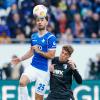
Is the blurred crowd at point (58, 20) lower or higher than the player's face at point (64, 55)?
lower

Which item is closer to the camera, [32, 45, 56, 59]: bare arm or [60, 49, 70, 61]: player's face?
[60, 49, 70, 61]: player's face

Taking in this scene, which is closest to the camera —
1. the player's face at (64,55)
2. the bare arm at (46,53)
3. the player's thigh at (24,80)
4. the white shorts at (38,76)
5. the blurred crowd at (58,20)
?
the player's face at (64,55)

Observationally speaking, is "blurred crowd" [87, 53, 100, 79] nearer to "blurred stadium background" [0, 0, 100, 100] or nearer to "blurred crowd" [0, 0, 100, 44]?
"blurred stadium background" [0, 0, 100, 100]

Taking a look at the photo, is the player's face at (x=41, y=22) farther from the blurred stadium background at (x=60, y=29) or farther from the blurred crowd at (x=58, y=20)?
the blurred crowd at (x=58, y=20)

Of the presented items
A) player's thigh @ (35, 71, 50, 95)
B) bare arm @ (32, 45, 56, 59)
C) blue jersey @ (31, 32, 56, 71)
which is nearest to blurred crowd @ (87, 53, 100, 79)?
player's thigh @ (35, 71, 50, 95)

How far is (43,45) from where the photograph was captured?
13180 millimetres

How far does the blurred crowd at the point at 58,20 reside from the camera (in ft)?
68.5

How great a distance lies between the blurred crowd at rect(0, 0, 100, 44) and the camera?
68.5 feet

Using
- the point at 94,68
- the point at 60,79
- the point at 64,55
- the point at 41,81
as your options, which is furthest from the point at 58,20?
the point at 64,55

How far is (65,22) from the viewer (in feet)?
71.4

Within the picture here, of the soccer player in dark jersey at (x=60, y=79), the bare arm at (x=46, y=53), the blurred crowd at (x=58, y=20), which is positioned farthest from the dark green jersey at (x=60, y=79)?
the blurred crowd at (x=58, y=20)

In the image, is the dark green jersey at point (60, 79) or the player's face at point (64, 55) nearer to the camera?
the player's face at point (64, 55)

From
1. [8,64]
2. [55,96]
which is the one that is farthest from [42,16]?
[8,64]

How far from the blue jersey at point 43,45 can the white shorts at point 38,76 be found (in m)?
0.10
